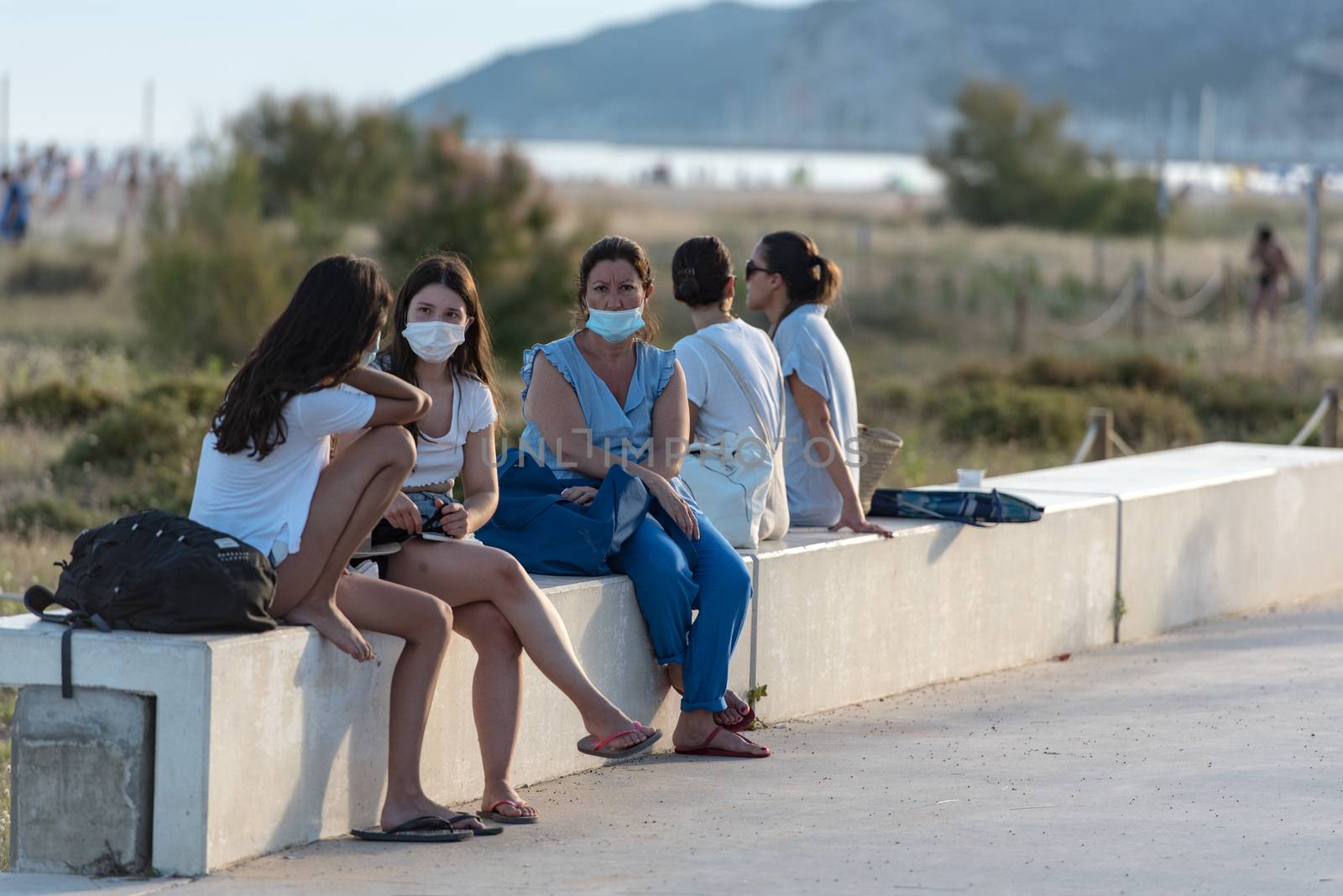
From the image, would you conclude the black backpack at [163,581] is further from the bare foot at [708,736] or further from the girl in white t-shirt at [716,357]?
the girl in white t-shirt at [716,357]

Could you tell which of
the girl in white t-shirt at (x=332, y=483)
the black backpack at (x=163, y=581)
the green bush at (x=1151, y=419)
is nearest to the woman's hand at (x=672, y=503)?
the girl in white t-shirt at (x=332, y=483)

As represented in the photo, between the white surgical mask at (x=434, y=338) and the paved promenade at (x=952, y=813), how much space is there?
4.00 feet

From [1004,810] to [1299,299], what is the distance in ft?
92.2

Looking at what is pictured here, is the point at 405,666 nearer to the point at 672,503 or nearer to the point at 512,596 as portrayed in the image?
the point at 512,596

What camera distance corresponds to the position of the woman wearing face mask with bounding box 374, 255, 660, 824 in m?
4.89

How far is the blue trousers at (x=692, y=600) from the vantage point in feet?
18.4

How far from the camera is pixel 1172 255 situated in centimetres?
3938

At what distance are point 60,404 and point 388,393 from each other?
A: 39.3 ft

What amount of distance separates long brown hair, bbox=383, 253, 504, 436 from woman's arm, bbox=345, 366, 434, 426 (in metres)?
0.46

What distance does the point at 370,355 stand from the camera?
5.16 meters

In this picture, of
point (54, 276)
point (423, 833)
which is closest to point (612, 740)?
point (423, 833)

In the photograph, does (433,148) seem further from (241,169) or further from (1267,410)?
(1267,410)

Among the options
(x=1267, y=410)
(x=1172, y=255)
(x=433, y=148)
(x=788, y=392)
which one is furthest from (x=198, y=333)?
(x=1172, y=255)

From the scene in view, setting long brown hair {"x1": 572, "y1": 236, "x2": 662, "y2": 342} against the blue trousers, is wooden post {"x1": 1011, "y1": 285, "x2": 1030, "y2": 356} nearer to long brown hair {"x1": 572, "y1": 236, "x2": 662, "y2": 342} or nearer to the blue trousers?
long brown hair {"x1": 572, "y1": 236, "x2": 662, "y2": 342}
